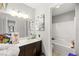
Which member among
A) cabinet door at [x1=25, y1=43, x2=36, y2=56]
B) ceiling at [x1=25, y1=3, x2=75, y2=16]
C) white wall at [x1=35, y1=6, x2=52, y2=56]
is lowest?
cabinet door at [x1=25, y1=43, x2=36, y2=56]

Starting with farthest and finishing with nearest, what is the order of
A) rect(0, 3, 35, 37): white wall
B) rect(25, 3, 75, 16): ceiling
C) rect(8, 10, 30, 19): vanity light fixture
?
rect(8, 10, 30, 19): vanity light fixture → rect(0, 3, 35, 37): white wall → rect(25, 3, 75, 16): ceiling

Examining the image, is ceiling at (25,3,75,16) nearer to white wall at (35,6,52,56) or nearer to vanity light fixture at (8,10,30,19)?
white wall at (35,6,52,56)

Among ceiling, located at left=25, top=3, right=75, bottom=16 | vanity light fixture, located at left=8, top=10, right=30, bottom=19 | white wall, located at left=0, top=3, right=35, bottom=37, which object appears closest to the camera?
ceiling, located at left=25, top=3, right=75, bottom=16

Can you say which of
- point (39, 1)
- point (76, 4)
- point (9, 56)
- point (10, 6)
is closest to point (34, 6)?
point (39, 1)

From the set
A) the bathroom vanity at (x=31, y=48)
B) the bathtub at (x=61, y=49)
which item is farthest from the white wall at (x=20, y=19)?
the bathtub at (x=61, y=49)

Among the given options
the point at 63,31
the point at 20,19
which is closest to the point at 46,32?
the point at 63,31

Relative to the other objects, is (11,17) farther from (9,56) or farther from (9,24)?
(9,56)

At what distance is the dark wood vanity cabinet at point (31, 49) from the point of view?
5.02ft

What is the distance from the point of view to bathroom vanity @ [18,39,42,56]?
1536mm

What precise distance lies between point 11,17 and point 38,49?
732 mm

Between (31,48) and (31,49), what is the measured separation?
1.2 inches

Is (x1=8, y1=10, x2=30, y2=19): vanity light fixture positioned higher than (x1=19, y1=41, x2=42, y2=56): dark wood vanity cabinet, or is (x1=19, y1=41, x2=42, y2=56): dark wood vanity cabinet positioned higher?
(x1=8, y1=10, x2=30, y2=19): vanity light fixture

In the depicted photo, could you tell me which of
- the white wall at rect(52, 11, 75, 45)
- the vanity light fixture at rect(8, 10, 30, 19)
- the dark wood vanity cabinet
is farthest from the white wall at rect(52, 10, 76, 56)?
the vanity light fixture at rect(8, 10, 30, 19)

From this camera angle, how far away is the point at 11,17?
1626 millimetres
